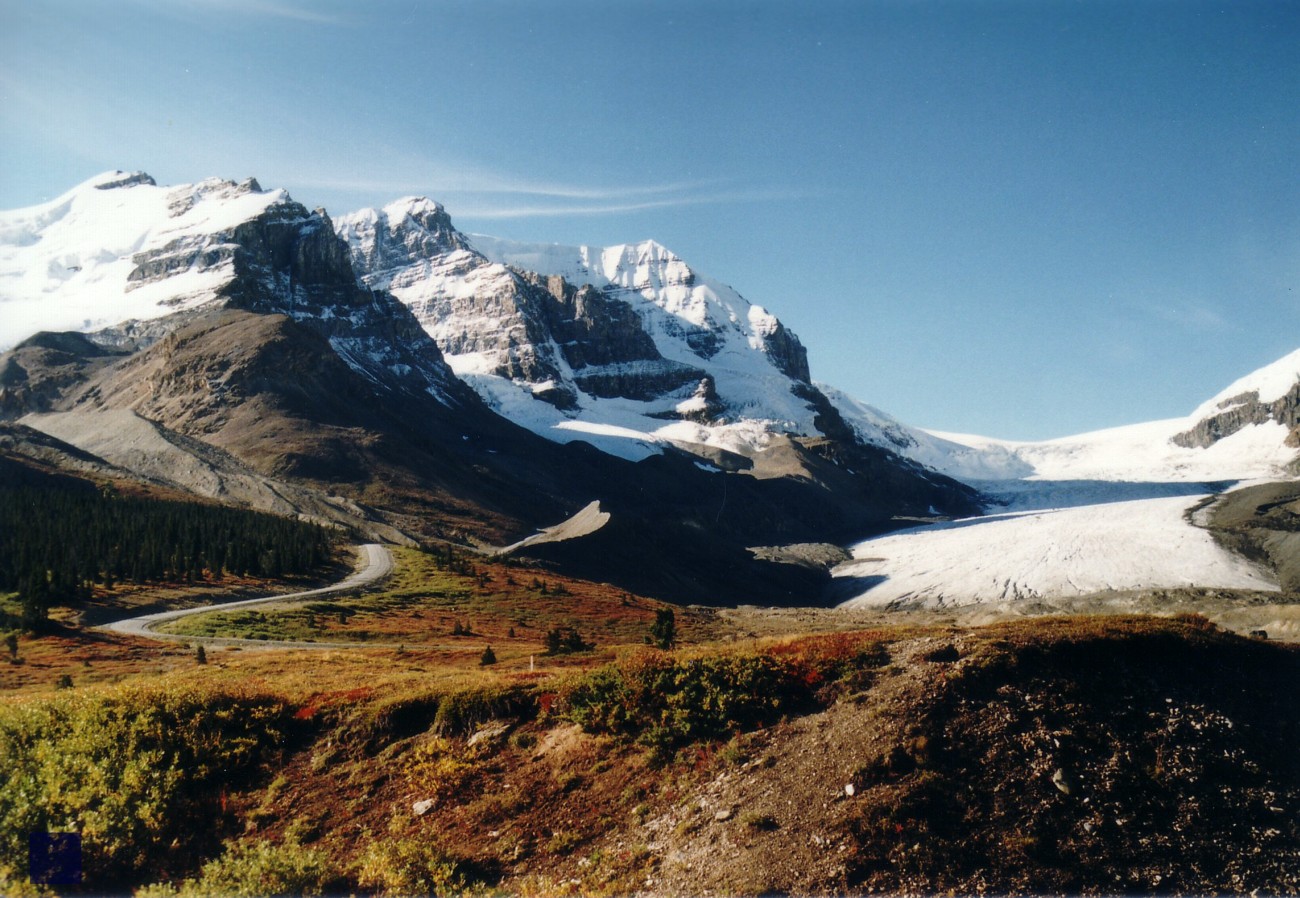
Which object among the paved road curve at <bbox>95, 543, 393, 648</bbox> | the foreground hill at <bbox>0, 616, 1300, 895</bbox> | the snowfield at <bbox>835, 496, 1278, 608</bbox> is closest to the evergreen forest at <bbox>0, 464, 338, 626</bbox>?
the paved road curve at <bbox>95, 543, 393, 648</bbox>

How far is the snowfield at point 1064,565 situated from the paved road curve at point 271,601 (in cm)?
8892

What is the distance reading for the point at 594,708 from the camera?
718 inches

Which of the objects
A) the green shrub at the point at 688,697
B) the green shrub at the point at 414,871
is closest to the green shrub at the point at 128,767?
the green shrub at the point at 414,871

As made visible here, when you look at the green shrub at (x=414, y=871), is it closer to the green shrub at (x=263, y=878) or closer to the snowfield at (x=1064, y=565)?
the green shrub at (x=263, y=878)

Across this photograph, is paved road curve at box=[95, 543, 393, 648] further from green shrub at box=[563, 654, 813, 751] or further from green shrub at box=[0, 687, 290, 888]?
green shrub at box=[563, 654, 813, 751]

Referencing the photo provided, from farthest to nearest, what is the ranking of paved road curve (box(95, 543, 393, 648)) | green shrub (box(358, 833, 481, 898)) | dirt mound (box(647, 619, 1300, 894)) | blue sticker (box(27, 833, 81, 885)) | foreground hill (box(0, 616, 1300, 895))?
paved road curve (box(95, 543, 393, 648)) < blue sticker (box(27, 833, 81, 885)) < green shrub (box(358, 833, 481, 898)) < foreground hill (box(0, 616, 1300, 895)) < dirt mound (box(647, 619, 1300, 894))

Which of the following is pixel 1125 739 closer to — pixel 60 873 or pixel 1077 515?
pixel 60 873

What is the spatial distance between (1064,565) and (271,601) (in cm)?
13738

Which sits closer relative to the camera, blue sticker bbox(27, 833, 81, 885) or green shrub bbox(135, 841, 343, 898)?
green shrub bbox(135, 841, 343, 898)

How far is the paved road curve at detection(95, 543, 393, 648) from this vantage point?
6012 centimetres

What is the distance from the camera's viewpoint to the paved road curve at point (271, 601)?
6012 cm

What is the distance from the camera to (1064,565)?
156 m

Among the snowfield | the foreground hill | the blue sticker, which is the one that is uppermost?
the foreground hill

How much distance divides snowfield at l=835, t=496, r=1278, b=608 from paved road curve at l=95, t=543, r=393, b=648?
88.9 m
